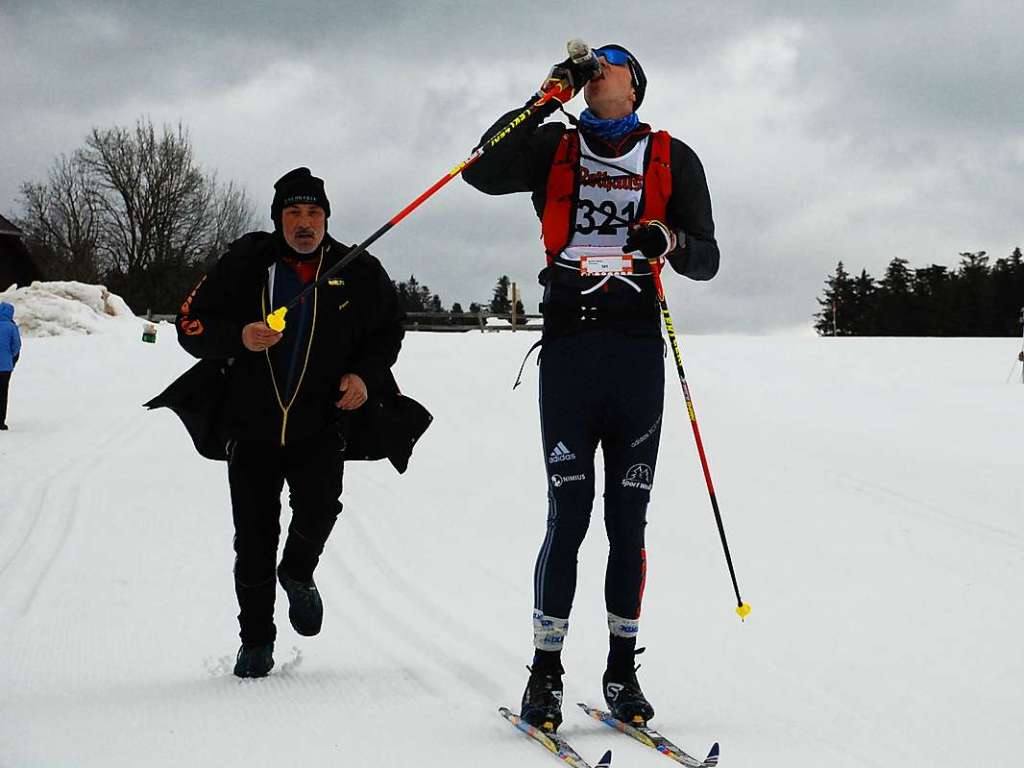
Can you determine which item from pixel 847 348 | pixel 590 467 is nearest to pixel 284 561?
pixel 590 467

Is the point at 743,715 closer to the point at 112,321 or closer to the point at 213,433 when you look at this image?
the point at 213,433

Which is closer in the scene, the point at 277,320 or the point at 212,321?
the point at 277,320

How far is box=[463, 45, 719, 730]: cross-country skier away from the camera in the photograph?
375 centimetres

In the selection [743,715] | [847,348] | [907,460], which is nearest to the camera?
[743,715]

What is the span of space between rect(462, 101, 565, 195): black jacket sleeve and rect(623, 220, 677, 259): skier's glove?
1.48 feet

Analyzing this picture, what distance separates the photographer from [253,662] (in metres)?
4.31

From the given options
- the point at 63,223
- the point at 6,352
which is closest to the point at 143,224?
the point at 63,223

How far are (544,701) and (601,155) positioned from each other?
190 centimetres

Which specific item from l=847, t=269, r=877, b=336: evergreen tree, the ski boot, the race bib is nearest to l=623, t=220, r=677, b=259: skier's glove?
the race bib

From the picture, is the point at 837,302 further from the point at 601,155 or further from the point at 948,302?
the point at 601,155

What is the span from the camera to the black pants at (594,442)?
Answer: 3.75 meters

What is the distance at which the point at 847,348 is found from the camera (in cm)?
2252

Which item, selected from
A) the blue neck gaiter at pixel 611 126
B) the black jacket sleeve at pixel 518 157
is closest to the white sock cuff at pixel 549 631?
the black jacket sleeve at pixel 518 157

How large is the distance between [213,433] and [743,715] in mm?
2315
